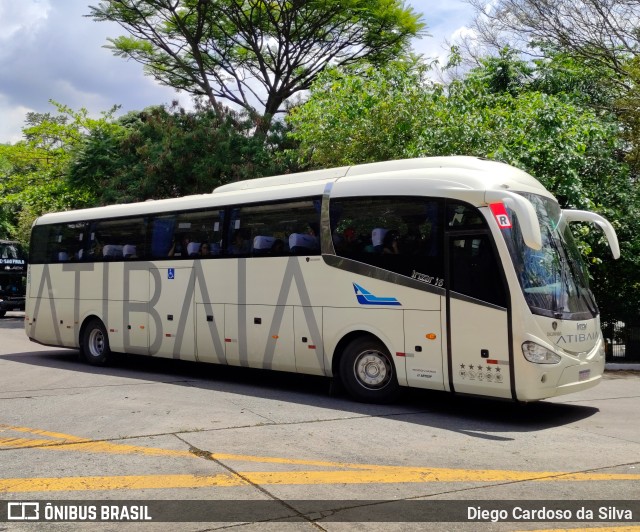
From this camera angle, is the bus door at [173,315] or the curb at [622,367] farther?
the curb at [622,367]

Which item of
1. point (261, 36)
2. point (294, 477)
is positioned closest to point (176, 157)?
point (261, 36)

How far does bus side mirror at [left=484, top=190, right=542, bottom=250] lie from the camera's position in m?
8.05

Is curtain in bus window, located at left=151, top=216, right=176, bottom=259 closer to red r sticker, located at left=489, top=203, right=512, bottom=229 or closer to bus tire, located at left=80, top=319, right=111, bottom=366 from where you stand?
bus tire, located at left=80, top=319, right=111, bottom=366

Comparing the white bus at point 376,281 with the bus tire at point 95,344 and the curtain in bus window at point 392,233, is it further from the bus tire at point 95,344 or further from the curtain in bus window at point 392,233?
the bus tire at point 95,344

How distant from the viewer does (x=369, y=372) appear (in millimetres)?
10195

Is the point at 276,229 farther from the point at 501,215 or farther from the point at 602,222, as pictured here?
the point at 602,222

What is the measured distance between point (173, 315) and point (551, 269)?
268 inches

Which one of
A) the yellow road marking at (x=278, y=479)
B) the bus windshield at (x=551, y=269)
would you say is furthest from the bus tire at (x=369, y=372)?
the yellow road marking at (x=278, y=479)

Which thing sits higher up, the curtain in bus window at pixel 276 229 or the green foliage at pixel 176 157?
the green foliage at pixel 176 157

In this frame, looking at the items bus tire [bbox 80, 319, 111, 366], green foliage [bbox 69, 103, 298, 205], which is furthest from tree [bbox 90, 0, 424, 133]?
bus tire [bbox 80, 319, 111, 366]

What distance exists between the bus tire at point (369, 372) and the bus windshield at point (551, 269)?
2.22 meters

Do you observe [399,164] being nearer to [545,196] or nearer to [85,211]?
[545,196]

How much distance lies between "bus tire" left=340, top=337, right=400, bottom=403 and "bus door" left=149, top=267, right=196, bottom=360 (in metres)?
3.47

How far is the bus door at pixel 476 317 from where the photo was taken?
8688 millimetres
